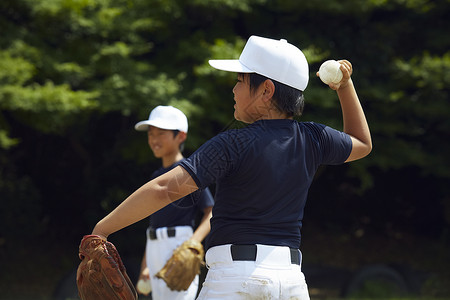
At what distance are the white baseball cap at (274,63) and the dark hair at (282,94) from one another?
0.02m

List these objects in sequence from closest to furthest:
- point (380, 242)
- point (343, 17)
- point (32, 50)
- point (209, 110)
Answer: point (32, 50)
point (209, 110)
point (343, 17)
point (380, 242)

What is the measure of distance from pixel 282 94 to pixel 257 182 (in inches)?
15.1

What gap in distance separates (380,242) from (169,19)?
776 cm

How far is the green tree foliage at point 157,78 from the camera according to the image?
9.51 meters

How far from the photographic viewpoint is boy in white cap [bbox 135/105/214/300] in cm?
448

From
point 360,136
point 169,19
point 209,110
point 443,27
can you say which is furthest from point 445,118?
point 360,136

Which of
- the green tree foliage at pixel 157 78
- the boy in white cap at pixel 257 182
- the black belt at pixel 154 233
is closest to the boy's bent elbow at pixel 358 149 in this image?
the boy in white cap at pixel 257 182

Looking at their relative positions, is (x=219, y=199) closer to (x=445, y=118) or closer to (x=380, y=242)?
(x=445, y=118)

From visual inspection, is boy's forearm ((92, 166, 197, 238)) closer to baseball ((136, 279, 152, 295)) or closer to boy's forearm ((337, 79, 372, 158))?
boy's forearm ((337, 79, 372, 158))

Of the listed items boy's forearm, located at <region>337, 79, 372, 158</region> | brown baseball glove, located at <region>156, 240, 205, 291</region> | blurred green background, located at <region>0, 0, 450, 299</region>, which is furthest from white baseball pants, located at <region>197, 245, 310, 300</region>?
blurred green background, located at <region>0, 0, 450, 299</region>

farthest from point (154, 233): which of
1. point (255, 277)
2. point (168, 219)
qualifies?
point (255, 277)

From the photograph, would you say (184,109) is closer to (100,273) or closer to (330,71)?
(330,71)

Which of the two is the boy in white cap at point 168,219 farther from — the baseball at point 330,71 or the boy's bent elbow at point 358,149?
the baseball at point 330,71

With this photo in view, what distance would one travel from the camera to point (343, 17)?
461 inches
